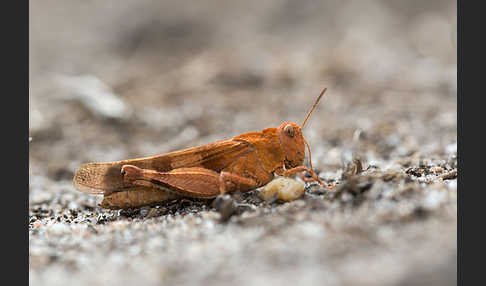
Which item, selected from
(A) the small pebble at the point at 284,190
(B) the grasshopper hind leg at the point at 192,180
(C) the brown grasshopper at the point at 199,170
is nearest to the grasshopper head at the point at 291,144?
(C) the brown grasshopper at the point at 199,170

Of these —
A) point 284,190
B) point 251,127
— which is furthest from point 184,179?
point 251,127

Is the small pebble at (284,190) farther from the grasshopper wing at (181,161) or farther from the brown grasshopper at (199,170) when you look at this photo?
the grasshopper wing at (181,161)

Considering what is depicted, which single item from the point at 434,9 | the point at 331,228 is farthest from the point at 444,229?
the point at 434,9

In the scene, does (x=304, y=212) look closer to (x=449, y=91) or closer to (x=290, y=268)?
(x=290, y=268)

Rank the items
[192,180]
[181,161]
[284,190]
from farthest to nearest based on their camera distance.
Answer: [181,161]
[192,180]
[284,190]

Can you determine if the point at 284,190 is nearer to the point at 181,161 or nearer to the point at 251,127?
the point at 181,161

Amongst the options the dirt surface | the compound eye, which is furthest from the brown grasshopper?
the dirt surface

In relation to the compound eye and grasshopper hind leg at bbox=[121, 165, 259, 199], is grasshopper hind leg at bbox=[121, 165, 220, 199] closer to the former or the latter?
grasshopper hind leg at bbox=[121, 165, 259, 199]
